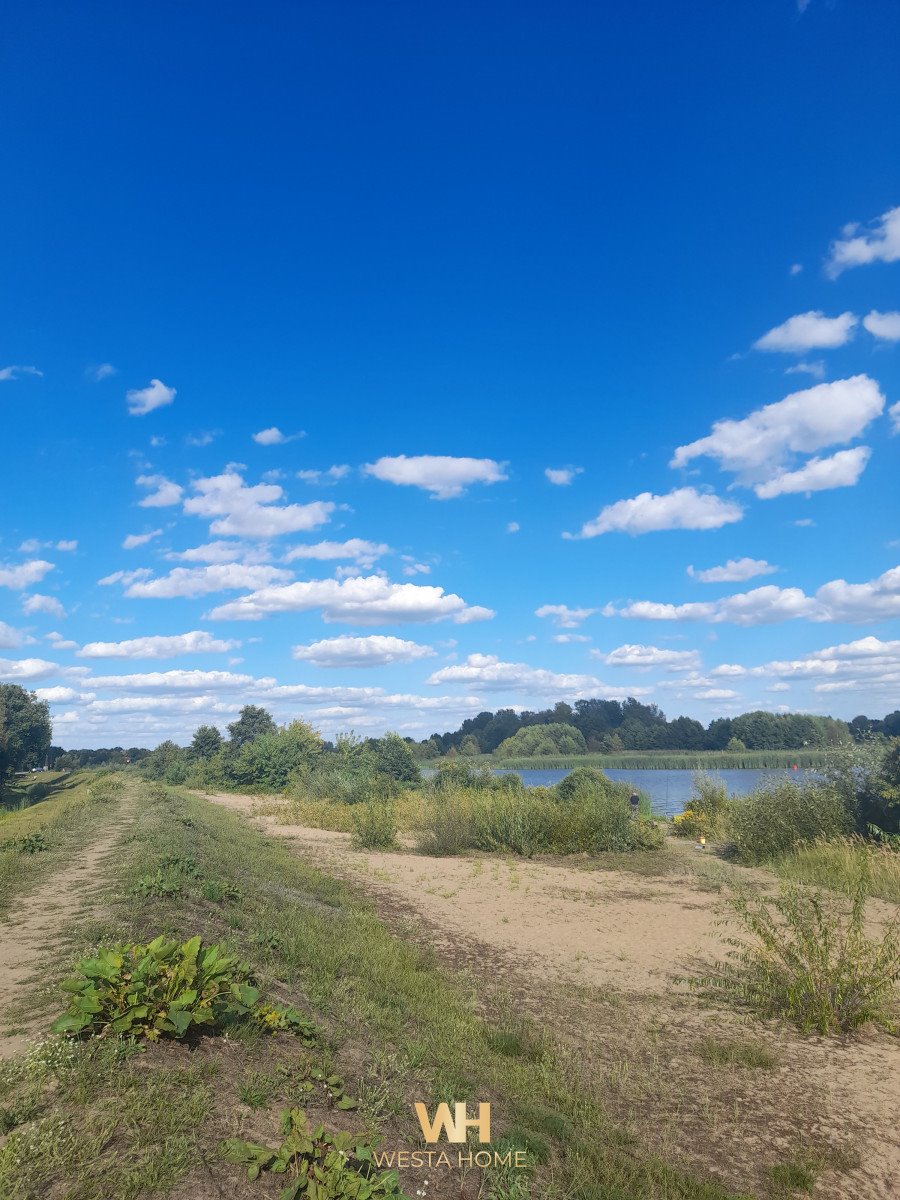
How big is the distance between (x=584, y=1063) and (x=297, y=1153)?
313cm

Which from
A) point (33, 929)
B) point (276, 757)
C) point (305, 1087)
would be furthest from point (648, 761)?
point (305, 1087)

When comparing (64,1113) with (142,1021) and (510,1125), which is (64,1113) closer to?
(142,1021)

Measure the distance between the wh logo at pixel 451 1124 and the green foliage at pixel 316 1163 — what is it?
1.90 ft

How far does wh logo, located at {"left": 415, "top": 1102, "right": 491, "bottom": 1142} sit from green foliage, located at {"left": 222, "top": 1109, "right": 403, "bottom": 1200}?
1.90ft

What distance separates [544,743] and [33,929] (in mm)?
75453

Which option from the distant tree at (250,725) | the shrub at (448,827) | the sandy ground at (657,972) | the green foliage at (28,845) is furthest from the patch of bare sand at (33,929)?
the distant tree at (250,725)

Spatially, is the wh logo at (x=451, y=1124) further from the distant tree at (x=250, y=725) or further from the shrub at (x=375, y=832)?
the distant tree at (x=250, y=725)

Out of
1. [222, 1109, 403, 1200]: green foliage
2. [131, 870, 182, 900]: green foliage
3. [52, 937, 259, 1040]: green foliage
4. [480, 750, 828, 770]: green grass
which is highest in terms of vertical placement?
[52, 937, 259, 1040]: green foliage

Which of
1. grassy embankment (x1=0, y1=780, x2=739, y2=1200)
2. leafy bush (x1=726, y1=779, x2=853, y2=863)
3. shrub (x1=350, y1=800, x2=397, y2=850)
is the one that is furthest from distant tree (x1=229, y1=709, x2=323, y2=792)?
grassy embankment (x1=0, y1=780, x2=739, y2=1200)

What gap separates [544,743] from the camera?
80.3 m

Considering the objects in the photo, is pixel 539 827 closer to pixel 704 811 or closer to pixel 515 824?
pixel 515 824

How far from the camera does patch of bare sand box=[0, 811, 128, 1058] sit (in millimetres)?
4594

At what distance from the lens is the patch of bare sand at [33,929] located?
4.59 m

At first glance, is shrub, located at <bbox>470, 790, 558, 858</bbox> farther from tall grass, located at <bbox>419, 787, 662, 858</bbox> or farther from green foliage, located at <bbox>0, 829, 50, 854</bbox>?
green foliage, located at <bbox>0, 829, 50, 854</bbox>
